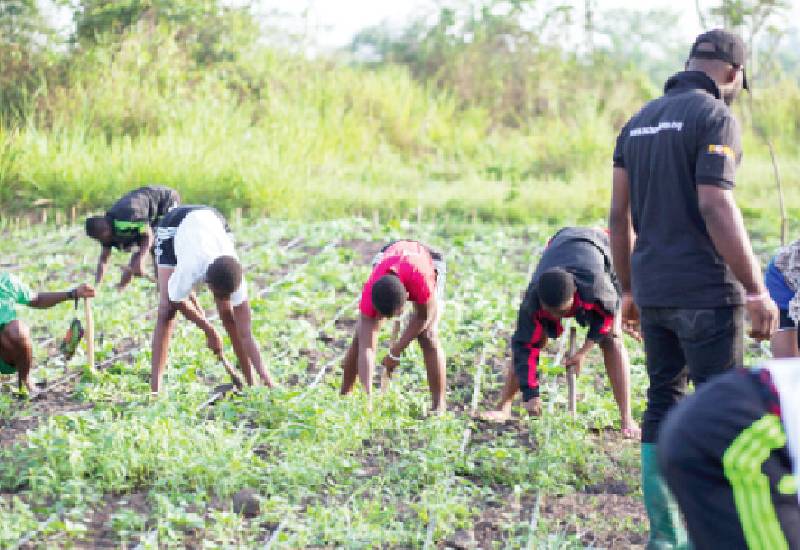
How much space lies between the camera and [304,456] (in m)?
5.18

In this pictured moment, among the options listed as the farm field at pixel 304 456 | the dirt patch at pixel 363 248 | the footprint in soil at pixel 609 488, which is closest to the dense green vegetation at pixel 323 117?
→ the dirt patch at pixel 363 248

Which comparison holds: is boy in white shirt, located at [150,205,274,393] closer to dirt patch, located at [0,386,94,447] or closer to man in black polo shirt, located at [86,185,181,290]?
dirt patch, located at [0,386,94,447]

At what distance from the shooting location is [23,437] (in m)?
5.45

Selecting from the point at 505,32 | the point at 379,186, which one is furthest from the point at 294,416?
the point at 505,32

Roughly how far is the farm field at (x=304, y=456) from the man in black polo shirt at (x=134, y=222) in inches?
32.3

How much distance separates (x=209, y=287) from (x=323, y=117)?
12.4m

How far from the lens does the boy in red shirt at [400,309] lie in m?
5.75

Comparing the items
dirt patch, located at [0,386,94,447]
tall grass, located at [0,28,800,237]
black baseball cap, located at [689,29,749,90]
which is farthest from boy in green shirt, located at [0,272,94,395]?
tall grass, located at [0,28,800,237]

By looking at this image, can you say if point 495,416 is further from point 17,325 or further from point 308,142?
point 308,142

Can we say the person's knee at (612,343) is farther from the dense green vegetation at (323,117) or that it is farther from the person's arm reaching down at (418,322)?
the dense green vegetation at (323,117)

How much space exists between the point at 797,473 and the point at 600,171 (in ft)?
45.4

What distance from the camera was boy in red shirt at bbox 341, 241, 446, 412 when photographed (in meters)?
5.75

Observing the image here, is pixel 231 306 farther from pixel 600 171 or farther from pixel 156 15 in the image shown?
pixel 156 15

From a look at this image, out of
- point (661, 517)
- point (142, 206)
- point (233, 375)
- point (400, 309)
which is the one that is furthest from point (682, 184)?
point (142, 206)
